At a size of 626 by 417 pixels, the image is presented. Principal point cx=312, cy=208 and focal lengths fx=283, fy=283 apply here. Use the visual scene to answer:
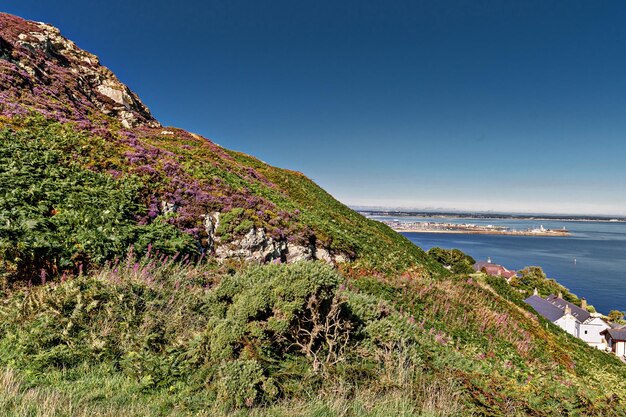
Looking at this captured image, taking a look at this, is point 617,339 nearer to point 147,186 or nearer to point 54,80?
point 147,186

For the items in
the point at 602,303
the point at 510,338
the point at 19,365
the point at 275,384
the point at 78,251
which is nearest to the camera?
the point at 19,365

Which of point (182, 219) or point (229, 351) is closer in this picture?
point (229, 351)

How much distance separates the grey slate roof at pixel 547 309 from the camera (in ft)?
136

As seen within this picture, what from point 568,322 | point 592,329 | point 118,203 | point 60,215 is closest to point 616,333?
point 592,329

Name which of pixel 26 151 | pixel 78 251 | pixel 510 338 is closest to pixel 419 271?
pixel 510 338

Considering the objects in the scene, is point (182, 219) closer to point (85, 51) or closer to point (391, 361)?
→ point (391, 361)

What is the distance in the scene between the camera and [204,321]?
18.0 feet

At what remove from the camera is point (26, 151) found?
30.3 ft

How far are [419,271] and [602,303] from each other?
81967mm

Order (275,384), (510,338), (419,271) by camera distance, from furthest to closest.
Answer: (419,271) → (510,338) → (275,384)

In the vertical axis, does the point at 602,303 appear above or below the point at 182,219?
below

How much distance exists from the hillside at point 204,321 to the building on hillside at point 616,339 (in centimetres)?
4112

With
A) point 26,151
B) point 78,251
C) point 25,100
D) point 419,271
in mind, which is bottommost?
point 419,271

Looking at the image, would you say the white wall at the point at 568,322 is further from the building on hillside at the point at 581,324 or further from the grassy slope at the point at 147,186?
the grassy slope at the point at 147,186
